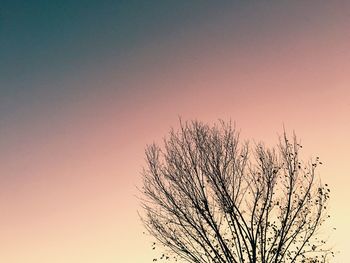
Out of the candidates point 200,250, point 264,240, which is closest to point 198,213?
point 200,250

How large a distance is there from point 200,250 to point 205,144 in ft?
16.3

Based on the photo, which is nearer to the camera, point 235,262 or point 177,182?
point 235,262

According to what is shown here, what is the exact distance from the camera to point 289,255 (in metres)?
16.5

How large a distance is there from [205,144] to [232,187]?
7.92 feet

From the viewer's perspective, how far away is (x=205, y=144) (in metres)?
17.9

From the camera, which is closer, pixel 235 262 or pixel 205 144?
pixel 235 262

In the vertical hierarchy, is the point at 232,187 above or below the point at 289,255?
above

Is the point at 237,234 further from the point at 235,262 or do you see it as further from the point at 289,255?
the point at 289,255

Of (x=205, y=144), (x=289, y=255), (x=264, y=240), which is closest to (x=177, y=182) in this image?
(x=205, y=144)

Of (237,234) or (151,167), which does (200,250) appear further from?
(151,167)

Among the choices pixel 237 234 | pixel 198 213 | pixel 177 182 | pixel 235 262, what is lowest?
pixel 235 262

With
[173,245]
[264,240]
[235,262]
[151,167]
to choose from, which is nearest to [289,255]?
[264,240]

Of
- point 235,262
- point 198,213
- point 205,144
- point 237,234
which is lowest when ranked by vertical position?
point 235,262

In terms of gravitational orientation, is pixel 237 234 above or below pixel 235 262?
above
